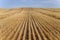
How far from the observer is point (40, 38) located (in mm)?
11062

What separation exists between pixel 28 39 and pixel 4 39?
1.55 meters

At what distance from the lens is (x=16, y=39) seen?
426 inches

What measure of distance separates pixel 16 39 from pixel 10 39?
0.40 metres

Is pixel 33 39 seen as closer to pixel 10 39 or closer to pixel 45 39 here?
pixel 45 39

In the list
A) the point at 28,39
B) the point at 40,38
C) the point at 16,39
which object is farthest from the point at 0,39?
the point at 40,38

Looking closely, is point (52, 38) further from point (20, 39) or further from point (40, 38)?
point (20, 39)

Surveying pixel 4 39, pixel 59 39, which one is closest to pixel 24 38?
pixel 4 39

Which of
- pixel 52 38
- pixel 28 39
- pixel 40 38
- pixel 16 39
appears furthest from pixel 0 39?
pixel 52 38

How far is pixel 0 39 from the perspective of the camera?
35.8 feet

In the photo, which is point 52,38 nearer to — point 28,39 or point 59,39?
point 59,39

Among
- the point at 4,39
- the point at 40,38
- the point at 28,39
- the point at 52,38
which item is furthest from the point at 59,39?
the point at 4,39

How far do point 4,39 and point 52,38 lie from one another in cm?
311

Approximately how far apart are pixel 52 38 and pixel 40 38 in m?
0.78

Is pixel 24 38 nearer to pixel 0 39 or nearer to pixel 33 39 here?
pixel 33 39
